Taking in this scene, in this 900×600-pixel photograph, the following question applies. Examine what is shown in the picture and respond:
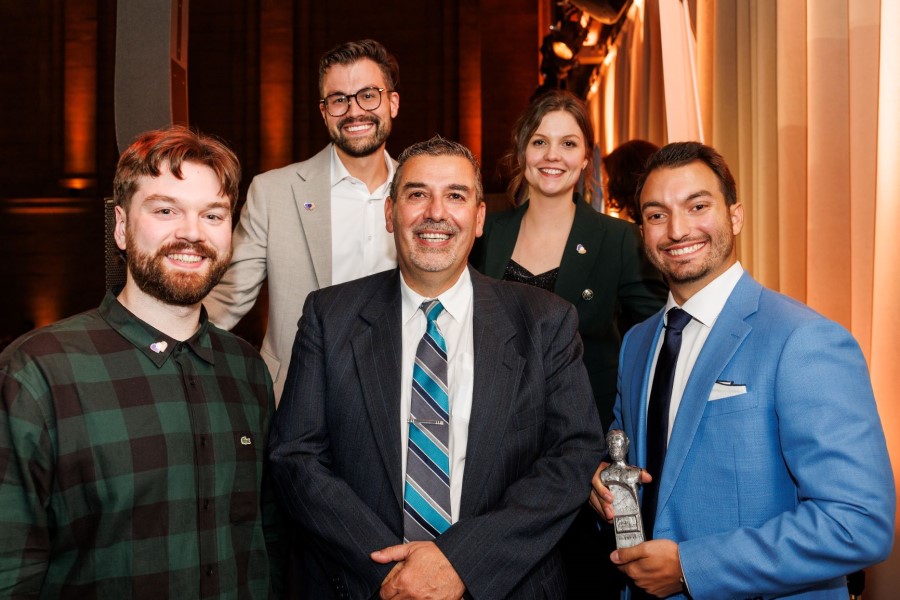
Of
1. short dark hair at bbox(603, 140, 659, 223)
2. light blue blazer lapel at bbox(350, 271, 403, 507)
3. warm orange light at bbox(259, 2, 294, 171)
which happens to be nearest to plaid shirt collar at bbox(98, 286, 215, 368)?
light blue blazer lapel at bbox(350, 271, 403, 507)

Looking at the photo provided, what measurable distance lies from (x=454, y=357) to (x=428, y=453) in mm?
267

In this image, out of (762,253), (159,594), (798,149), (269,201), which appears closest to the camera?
(159,594)

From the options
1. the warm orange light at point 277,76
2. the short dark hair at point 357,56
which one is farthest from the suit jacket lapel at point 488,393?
the warm orange light at point 277,76

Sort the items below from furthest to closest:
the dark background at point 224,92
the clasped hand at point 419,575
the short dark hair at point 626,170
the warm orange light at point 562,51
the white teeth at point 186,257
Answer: the dark background at point 224,92 → the warm orange light at point 562,51 → the short dark hair at point 626,170 → the white teeth at point 186,257 → the clasped hand at point 419,575

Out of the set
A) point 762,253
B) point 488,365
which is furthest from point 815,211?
point 488,365

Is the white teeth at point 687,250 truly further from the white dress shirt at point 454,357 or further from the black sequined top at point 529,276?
the black sequined top at point 529,276

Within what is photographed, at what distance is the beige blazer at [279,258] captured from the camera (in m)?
2.72

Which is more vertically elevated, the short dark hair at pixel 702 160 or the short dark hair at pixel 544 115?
the short dark hair at pixel 544 115

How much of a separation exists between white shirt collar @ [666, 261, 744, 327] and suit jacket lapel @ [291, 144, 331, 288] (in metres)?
1.29

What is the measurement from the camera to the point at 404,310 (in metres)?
2.15

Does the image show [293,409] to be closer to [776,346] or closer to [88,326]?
[88,326]

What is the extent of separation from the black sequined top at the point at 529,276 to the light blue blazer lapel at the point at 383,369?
75 cm

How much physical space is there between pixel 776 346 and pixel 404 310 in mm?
939

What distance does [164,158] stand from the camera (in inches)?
74.8
